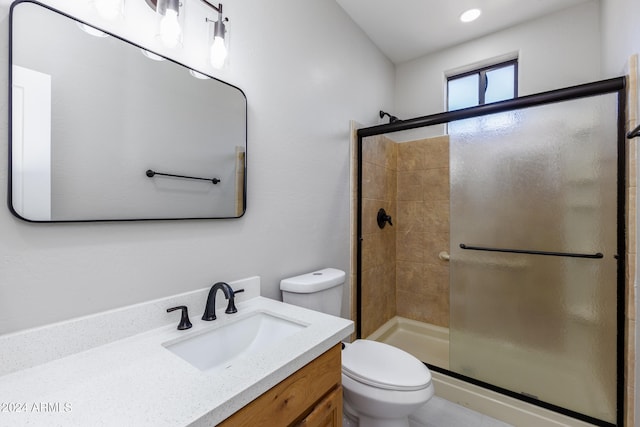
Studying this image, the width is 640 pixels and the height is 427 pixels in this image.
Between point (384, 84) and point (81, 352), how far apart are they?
272cm

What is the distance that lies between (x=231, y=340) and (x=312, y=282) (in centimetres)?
49

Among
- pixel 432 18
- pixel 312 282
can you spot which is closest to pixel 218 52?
pixel 312 282

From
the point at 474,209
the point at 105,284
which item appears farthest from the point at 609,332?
the point at 105,284

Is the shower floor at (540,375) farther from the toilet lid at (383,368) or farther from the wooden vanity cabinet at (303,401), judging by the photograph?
the wooden vanity cabinet at (303,401)

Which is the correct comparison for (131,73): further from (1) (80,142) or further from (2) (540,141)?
(2) (540,141)

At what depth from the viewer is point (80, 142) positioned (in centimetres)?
83

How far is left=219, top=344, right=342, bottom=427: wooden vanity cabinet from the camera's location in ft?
2.19

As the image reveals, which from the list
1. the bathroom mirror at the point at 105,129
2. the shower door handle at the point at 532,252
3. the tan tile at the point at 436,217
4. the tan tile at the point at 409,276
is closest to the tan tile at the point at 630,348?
the shower door handle at the point at 532,252

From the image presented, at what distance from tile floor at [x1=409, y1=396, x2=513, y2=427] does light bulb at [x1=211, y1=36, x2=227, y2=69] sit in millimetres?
2117

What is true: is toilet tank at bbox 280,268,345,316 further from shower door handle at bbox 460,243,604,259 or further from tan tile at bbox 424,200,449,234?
tan tile at bbox 424,200,449,234

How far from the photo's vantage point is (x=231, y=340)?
1058 mm

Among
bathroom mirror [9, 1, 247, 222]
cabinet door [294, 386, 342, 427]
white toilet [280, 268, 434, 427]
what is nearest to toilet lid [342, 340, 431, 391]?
white toilet [280, 268, 434, 427]

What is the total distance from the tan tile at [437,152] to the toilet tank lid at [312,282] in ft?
4.90

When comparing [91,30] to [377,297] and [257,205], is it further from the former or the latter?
[377,297]
